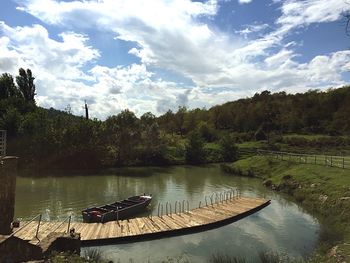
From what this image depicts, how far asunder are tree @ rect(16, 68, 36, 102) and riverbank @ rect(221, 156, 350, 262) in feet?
160

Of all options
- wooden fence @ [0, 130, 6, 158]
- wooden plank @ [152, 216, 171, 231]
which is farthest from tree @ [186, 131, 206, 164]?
wooden fence @ [0, 130, 6, 158]

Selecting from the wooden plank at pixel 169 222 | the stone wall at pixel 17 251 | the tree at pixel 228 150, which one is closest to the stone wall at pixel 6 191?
the stone wall at pixel 17 251

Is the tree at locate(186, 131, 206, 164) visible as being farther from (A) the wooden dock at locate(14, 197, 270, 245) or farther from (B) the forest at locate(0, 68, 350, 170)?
(A) the wooden dock at locate(14, 197, 270, 245)

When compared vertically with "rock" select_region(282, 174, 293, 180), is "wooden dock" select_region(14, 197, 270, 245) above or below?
below

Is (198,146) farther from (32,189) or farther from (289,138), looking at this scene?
(32,189)

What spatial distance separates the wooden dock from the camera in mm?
25062

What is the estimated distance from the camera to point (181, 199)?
41781 mm

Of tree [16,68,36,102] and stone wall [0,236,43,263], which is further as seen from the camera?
tree [16,68,36,102]

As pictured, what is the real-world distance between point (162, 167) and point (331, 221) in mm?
46887

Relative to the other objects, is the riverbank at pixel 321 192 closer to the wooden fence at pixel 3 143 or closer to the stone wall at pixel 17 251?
the stone wall at pixel 17 251

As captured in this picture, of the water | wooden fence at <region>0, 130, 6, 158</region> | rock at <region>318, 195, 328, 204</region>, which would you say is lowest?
the water

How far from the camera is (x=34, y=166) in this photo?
2552 inches

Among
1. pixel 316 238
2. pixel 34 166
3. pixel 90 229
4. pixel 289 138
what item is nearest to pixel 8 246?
pixel 90 229

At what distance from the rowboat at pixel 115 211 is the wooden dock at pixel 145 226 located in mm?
1115
